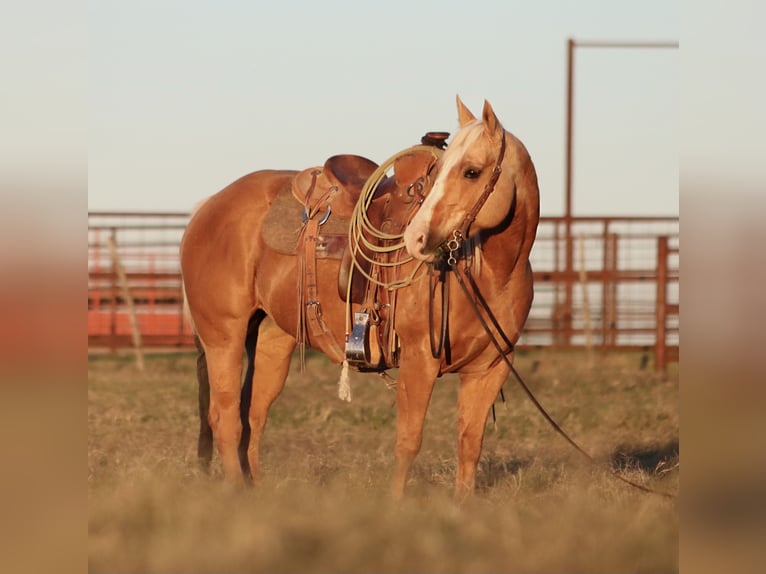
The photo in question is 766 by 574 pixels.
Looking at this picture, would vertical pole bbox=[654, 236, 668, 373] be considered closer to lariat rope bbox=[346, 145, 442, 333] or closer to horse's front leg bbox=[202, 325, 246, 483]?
horse's front leg bbox=[202, 325, 246, 483]

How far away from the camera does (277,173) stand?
6285 millimetres

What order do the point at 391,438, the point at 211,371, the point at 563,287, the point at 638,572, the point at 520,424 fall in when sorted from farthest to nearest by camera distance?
the point at 563,287, the point at 520,424, the point at 391,438, the point at 211,371, the point at 638,572

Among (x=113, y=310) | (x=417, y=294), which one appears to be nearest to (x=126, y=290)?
(x=113, y=310)

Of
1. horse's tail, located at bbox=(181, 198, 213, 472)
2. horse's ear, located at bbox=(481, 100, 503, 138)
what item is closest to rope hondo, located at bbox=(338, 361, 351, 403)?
horse's tail, located at bbox=(181, 198, 213, 472)

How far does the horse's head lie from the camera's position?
465cm

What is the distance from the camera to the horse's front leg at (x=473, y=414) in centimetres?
525

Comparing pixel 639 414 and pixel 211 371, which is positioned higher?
pixel 211 371

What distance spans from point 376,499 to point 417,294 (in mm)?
1027

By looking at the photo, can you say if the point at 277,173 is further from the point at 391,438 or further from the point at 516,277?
the point at 391,438

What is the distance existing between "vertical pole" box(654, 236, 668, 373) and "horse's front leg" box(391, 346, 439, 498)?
839cm

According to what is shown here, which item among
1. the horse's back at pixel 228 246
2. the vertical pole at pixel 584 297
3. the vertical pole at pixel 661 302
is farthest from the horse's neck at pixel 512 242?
the vertical pole at pixel 584 297
